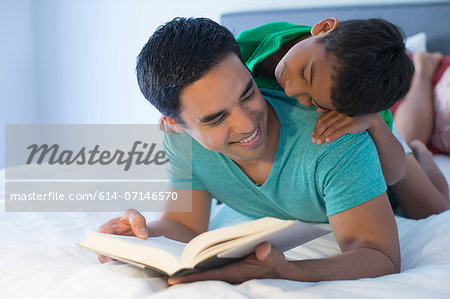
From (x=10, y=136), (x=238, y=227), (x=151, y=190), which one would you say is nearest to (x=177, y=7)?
(x=10, y=136)

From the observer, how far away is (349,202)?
1.07 m

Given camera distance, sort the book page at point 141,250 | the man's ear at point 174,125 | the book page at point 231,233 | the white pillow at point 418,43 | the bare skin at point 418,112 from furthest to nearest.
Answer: the white pillow at point 418,43 < the bare skin at point 418,112 < the man's ear at point 174,125 < the book page at point 141,250 < the book page at point 231,233

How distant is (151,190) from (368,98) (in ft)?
3.01

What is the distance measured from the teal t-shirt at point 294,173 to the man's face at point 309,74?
0.15 feet

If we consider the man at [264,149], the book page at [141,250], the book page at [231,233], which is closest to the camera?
the book page at [231,233]

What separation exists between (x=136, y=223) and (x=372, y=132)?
635mm

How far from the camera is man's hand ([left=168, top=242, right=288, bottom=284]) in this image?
865 mm

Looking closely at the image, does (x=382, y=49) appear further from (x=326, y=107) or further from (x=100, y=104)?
(x=100, y=104)

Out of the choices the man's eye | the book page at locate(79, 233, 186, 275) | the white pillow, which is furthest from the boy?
the white pillow

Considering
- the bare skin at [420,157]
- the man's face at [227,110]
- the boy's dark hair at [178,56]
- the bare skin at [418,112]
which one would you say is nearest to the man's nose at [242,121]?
the man's face at [227,110]

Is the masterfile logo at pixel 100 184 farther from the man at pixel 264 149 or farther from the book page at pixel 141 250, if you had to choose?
the book page at pixel 141 250

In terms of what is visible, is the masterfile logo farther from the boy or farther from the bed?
the boy

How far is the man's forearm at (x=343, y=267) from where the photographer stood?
0.92m

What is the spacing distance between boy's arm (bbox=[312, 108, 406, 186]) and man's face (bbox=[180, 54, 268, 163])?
14cm
